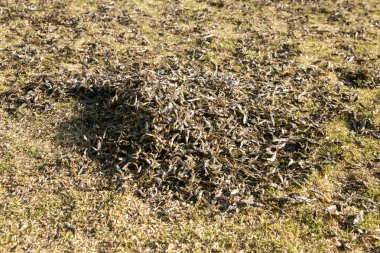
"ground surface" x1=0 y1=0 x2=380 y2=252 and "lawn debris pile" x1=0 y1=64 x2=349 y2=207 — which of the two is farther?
"lawn debris pile" x1=0 y1=64 x2=349 y2=207

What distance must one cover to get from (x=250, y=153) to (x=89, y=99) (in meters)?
2.45

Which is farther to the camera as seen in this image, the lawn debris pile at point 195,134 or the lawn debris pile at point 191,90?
the lawn debris pile at point 191,90

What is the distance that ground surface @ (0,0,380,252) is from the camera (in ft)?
12.4

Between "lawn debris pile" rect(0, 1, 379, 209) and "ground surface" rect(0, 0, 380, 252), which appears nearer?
"ground surface" rect(0, 0, 380, 252)

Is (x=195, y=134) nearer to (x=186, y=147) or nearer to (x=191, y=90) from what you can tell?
(x=186, y=147)

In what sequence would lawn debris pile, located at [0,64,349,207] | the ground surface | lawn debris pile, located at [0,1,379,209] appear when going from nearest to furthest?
the ground surface < lawn debris pile, located at [0,64,349,207] < lawn debris pile, located at [0,1,379,209]

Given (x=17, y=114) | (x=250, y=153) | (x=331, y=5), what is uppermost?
(x=331, y=5)

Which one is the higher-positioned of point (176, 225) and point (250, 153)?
point (250, 153)

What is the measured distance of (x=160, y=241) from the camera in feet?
12.0

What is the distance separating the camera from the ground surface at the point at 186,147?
3.77 metres

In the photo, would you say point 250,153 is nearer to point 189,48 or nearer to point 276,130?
point 276,130

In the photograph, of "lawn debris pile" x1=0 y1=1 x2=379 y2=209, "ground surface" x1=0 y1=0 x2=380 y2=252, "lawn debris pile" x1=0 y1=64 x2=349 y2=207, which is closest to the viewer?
"ground surface" x1=0 y1=0 x2=380 y2=252

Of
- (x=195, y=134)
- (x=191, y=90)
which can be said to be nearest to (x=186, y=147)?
(x=195, y=134)

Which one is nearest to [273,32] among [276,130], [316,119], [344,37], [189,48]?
[344,37]
